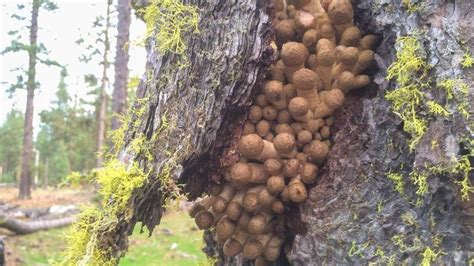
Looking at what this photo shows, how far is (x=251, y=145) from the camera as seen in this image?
67.0 inches

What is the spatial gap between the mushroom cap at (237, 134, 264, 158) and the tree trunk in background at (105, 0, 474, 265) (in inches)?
3.6

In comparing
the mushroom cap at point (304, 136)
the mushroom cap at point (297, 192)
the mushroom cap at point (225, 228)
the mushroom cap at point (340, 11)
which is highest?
the mushroom cap at point (340, 11)

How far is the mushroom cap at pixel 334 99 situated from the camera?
1.75 metres

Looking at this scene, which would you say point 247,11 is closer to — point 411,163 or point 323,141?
point 323,141

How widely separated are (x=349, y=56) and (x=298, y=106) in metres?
0.27

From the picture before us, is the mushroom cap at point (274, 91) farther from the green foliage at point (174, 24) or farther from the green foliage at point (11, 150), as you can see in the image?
the green foliage at point (11, 150)

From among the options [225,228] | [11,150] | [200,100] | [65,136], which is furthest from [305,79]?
[11,150]

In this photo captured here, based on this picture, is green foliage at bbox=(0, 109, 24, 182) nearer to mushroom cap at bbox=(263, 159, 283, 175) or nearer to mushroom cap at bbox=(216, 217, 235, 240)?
mushroom cap at bbox=(216, 217, 235, 240)

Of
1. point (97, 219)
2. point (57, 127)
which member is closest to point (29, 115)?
point (57, 127)

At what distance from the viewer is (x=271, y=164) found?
1.73m

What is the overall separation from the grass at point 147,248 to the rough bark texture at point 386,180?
5822 mm

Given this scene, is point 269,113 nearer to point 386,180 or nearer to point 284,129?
point 284,129

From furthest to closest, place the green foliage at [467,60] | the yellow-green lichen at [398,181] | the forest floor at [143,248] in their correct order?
the forest floor at [143,248], the yellow-green lichen at [398,181], the green foliage at [467,60]

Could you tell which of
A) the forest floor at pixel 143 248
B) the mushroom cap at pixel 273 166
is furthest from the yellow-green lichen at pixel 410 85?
the forest floor at pixel 143 248
